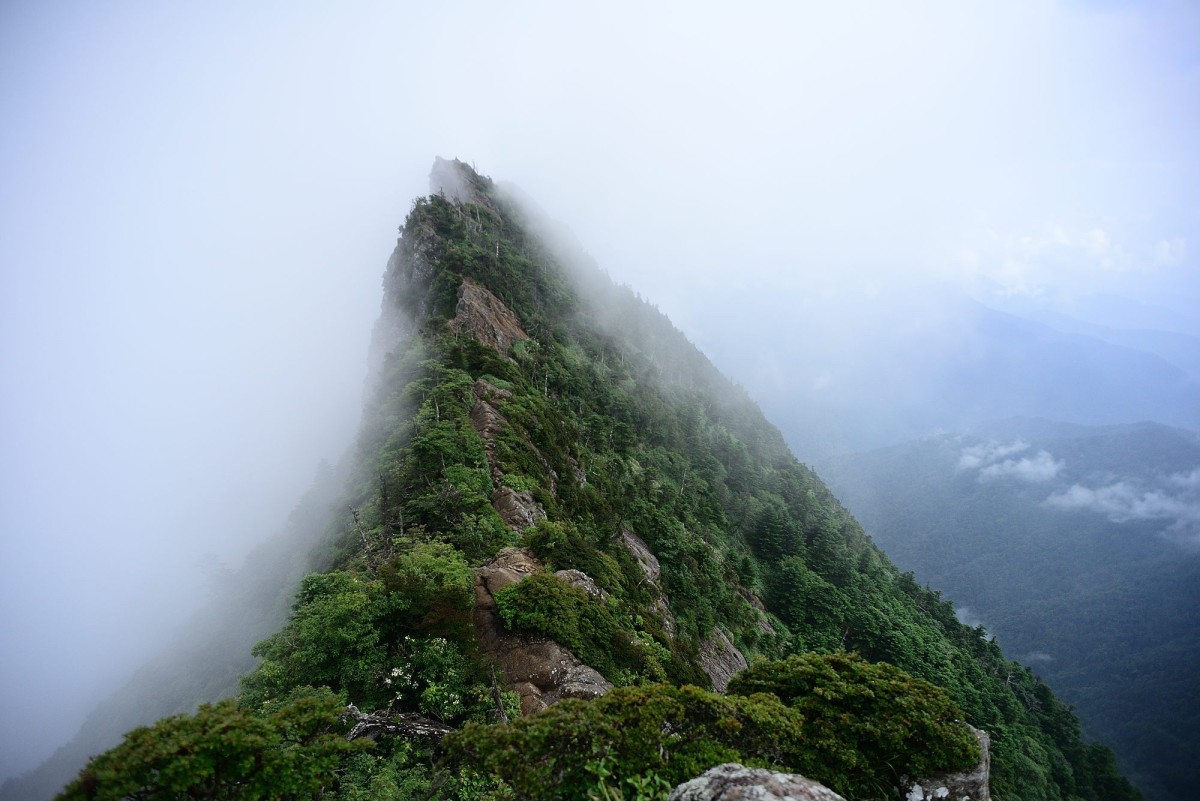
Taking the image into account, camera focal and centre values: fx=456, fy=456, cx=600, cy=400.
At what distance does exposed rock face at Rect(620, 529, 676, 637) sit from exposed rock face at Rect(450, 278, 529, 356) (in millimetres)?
23757

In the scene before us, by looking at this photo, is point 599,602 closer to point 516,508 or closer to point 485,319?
point 516,508

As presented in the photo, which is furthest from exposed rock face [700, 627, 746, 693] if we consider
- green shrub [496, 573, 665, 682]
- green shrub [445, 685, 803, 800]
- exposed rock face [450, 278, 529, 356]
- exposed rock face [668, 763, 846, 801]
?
exposed rock face [450, 278, 529, 356]

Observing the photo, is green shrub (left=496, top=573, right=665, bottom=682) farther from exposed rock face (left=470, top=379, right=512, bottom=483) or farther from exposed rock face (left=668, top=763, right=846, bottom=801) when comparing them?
exposed rock face (left=470, top=379, right=512, bottom=483)

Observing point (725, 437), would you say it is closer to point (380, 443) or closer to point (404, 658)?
point (380, 443)

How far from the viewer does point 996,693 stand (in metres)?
57.9

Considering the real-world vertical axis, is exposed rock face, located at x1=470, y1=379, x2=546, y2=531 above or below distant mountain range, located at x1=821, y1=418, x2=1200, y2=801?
above

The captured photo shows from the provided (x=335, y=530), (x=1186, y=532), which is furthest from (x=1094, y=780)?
(x=1186, y=532)

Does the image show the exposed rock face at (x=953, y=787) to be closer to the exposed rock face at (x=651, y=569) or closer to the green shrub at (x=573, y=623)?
the green shrub at (x=573, y=623)

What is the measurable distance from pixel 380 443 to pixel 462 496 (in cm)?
1153

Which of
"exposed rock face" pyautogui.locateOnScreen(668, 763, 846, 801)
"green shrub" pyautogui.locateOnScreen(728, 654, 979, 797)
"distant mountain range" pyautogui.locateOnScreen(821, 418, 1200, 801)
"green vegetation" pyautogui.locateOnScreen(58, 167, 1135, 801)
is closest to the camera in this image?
"exposed rock face" pyautogui.locateOnScreen(668, 763, 846, 801)

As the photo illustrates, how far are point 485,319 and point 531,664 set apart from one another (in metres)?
41.1

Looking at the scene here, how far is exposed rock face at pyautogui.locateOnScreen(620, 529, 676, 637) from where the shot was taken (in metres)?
26.7

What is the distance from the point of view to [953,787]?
29.9ft

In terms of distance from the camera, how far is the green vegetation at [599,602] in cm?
875
